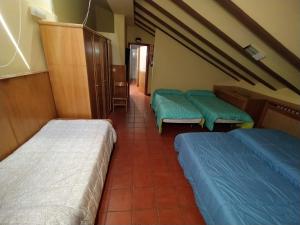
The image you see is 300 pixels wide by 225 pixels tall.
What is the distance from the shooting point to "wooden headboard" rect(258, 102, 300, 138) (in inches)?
103

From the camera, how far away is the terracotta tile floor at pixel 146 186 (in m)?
1.55

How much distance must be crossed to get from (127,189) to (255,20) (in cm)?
218

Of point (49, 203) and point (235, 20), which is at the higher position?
point (235, 20)

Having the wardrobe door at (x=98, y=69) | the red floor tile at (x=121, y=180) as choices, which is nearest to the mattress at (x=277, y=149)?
the red floor tile at (x=121, y=180)

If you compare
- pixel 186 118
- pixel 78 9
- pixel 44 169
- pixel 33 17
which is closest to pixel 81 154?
pixel 44 169

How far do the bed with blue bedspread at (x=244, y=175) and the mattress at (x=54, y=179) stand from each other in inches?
40.3

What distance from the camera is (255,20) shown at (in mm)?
1386

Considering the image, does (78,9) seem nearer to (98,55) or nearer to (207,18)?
(98,55)

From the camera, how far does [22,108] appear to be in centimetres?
172

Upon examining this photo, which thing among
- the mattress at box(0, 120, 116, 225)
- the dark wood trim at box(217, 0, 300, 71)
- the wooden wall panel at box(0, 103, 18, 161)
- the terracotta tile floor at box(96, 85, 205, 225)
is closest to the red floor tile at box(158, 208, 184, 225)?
the terracotta tile floor at box(96, 85, 205, 225)

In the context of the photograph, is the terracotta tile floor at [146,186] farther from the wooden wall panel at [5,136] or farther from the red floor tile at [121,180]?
the wooden wall panel at [5,136]

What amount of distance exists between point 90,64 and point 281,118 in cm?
354

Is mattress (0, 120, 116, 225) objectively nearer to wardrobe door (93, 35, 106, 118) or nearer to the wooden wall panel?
the wooden wall panel

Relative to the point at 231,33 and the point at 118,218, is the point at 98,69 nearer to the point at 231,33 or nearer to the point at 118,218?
the point at 231,33
